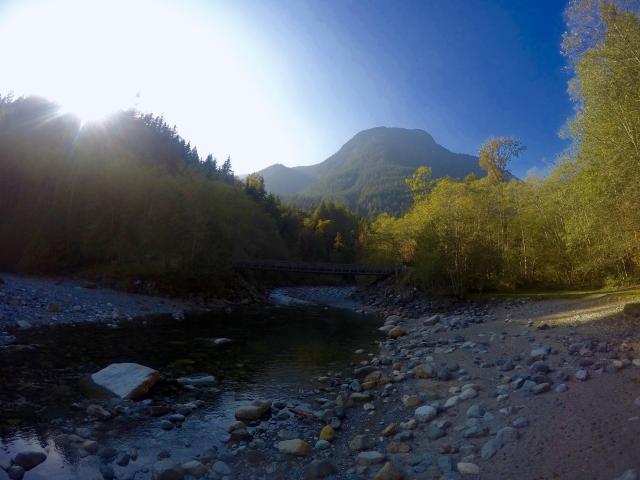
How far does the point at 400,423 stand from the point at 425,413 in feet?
1.76

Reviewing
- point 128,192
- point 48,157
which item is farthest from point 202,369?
point 48,157

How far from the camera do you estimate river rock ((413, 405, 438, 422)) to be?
24.9 feet

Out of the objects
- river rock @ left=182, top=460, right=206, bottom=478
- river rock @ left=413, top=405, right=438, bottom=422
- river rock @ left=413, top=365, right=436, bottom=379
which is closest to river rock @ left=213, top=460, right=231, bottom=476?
river rock @ left=182, top=460, right=206, bottom=478

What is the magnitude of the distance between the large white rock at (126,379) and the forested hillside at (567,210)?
43.9ft

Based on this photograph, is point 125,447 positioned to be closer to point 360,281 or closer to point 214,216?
point 214,216

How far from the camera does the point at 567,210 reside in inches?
770

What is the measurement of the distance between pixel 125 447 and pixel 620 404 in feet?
26.9

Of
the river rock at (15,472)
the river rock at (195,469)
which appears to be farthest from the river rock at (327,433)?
the river rock at (15,472)

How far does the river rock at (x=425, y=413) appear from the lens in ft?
24.9

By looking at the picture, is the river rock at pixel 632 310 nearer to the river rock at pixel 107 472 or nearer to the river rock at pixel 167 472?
the river rock at pixel 167 472

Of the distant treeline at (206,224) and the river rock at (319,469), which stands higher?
the distant treeline at (206,224)

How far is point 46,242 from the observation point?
104ft

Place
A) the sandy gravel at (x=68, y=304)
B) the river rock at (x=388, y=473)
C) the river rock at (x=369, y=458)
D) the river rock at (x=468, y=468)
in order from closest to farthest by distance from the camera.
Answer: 1. the river rock at (x=468, y=468)
2. the river rock at (x=388, y=473)
3. the river rock at (x=369, y=458)
4. the sandy gravel at (x=68, y=304)

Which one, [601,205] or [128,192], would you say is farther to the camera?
[128,192]
